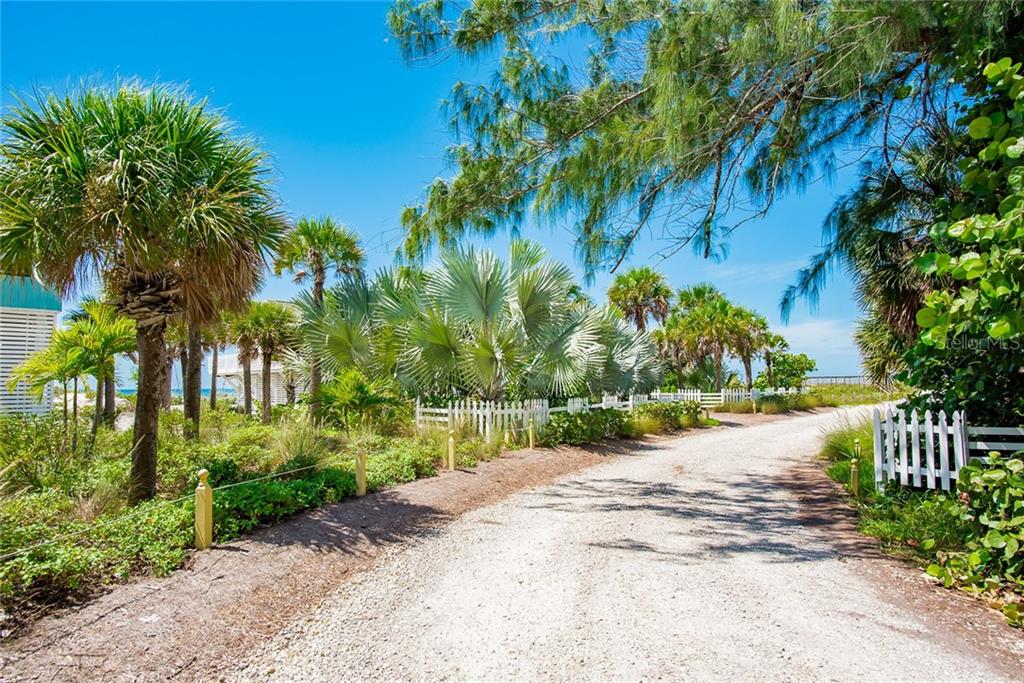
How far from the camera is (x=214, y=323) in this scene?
27.8 feet

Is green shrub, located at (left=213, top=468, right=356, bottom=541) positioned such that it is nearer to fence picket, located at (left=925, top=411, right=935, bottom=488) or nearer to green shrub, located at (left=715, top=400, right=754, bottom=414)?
fence picket, located at (left=925, top=411, right=935, bottom=488)

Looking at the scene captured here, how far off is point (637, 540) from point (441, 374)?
787 cm

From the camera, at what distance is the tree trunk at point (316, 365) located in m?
14.0

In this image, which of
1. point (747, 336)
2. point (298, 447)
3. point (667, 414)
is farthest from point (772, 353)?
point (298, 447)

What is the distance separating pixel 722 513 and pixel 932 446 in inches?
100

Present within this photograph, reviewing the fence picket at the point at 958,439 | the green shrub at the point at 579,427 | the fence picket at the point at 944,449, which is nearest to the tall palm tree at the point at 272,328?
the green shrub at the point at 579,427

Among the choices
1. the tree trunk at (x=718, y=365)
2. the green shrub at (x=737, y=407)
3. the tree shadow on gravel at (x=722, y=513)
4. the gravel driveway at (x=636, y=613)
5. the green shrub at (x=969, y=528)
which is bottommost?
the green shrub at (x=737, y=407)

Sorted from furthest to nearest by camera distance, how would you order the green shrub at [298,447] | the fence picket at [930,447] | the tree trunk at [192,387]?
the tree trunk at [192,387] < the green shrub at [298,447] < the fence picket at [930,447]

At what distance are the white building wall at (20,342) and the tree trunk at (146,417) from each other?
10398 millimetres

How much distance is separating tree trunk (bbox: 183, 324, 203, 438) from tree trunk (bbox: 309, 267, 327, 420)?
251cm

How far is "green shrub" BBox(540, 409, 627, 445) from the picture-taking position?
13.6m

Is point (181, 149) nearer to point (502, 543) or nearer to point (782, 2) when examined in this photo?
point (502, 543)

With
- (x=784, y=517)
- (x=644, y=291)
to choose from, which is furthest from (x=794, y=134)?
(x=644, y=291)

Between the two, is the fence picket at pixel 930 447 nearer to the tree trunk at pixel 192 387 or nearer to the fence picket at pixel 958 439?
the fence picket at pixel 958 439
